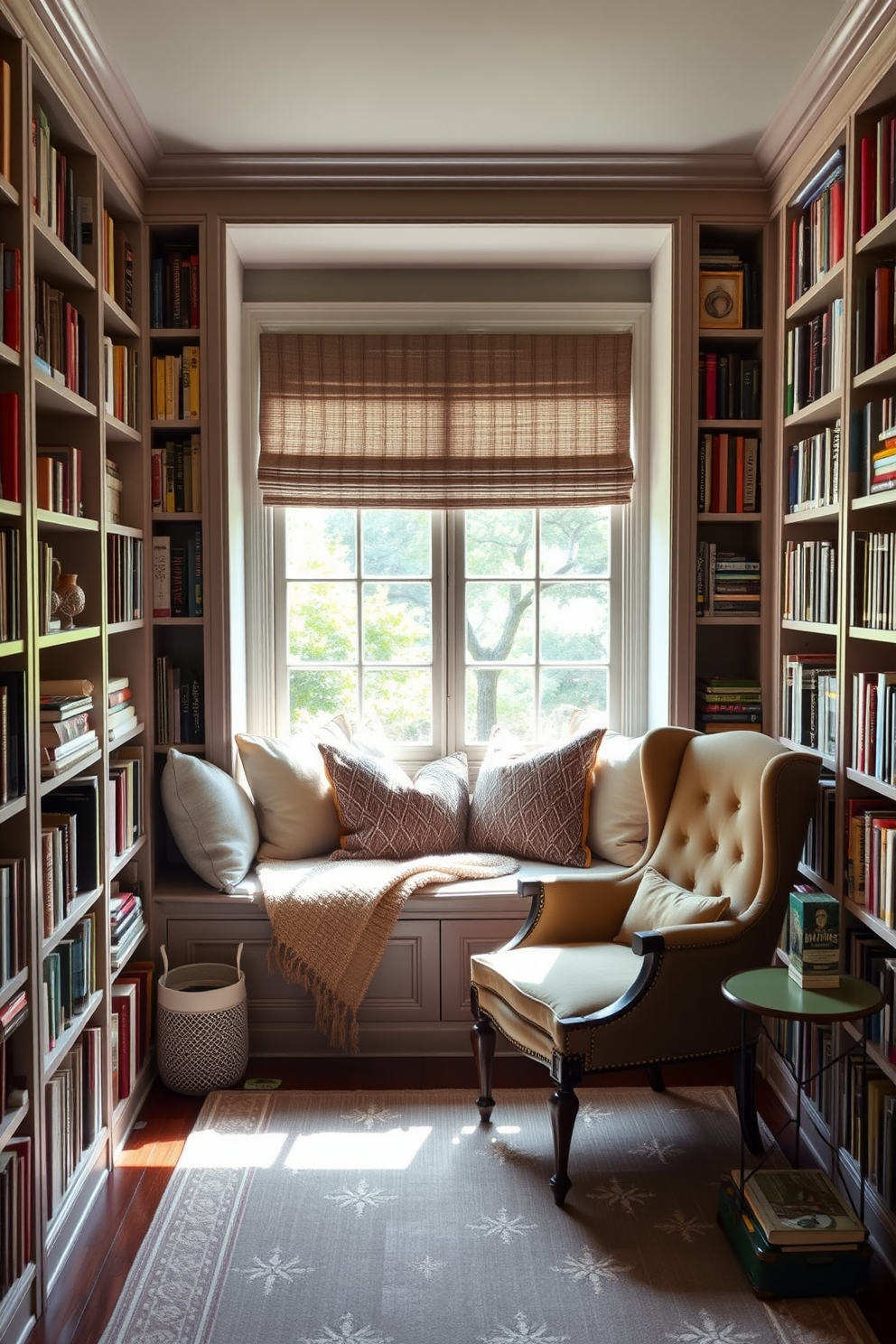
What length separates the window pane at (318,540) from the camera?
425 cm

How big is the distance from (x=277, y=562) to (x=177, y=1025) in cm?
174

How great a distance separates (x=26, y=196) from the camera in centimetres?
228

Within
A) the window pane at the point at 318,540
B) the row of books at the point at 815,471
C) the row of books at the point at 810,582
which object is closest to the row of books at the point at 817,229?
the row of books at the point at 815,471

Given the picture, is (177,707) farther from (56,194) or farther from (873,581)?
(873,581)

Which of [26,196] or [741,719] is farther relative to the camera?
[741,719]

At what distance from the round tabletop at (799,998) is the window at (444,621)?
5.79ft

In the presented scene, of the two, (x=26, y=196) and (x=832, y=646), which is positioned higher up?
(x=26, y=196)

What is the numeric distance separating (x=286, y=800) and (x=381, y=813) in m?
0.33

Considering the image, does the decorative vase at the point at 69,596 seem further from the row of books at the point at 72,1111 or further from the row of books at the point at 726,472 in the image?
the row of books at the point at 726,472

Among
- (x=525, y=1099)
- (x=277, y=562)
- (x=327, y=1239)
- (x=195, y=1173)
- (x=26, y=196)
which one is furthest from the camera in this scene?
(x=277, y=562)

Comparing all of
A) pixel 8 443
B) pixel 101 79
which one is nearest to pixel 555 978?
pixel 8 443

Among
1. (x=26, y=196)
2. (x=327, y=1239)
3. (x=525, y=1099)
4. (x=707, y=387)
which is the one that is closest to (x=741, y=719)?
(x=707, y=387)

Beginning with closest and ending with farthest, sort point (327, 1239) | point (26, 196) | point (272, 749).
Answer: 1. point (26, 196)
2. point (327, 1239)
3. point (272, 749)

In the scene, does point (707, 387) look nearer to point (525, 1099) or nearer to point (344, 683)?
point (344, 683)
